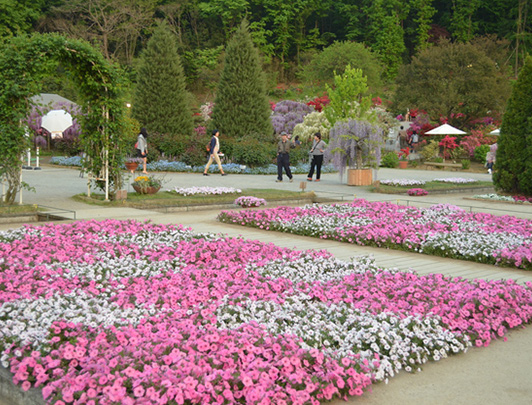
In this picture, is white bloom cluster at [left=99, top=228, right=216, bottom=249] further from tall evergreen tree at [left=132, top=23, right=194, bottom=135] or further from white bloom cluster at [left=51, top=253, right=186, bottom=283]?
tall evergreen tree at [left=132, top=23, right=194, bottom=135]

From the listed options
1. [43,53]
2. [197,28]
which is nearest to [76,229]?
[43,53]

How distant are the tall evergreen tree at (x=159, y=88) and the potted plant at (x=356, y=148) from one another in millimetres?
12794

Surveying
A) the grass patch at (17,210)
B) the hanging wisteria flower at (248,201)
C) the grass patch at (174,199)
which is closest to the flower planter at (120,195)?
the grass patch at (174,199)

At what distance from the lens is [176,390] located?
9.57 feet

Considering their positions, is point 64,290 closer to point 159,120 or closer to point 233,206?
point 233,206

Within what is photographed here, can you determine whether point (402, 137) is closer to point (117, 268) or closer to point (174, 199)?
point (174, 199)

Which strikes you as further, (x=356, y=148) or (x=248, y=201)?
(x=356, y=148)

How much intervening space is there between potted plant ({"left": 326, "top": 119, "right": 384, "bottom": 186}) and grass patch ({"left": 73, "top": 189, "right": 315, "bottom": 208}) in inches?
174

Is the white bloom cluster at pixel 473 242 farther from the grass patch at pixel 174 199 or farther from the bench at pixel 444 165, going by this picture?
the bench at pixel 444 165

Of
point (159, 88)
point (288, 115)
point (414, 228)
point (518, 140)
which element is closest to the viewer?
point (414, 228)

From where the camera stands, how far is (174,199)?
12461 millimetres

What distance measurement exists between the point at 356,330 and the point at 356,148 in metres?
14.4

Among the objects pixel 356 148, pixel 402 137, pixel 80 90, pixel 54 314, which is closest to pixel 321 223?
pixel 54 314

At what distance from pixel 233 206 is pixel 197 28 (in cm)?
5123
